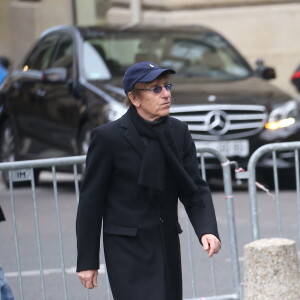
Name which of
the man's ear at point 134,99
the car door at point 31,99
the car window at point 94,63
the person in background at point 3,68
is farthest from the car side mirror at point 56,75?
the man's ear at point 134,99

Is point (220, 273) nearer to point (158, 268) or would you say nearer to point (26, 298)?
point (26, 298)

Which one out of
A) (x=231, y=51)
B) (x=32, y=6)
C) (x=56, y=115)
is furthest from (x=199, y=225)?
(x=32, y=6)

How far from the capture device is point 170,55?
1338 centimetres

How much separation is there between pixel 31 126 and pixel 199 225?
330 inches

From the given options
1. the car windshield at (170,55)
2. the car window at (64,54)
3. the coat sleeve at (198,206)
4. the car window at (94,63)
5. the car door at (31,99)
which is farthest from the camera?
the car door at (31,99)

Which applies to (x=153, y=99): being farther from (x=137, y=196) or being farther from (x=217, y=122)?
(x=217, y=122)

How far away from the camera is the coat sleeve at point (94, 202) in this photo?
17.3ft

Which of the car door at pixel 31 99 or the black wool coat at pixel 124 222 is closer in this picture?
the black wool coat at pixel 124 222

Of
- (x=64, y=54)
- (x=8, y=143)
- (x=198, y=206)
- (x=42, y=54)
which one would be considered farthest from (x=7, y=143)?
(x=198, y=206)

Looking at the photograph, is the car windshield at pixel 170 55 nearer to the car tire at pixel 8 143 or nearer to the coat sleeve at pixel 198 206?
the car tire at pixel 8 143

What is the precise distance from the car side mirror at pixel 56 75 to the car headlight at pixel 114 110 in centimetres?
82

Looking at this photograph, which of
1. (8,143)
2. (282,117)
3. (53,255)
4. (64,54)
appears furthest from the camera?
(8,143)

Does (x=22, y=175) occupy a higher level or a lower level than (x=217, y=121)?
higher

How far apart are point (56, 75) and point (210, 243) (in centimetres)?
761
